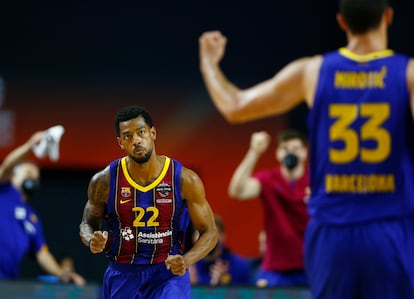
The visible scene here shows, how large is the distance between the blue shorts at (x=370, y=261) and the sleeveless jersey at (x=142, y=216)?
2.26 meters

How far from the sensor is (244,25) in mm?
13016

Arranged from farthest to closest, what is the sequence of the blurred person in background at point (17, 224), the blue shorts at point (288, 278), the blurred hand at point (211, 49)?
the blurred person in background at point (17, 224) → the blue shorts at point (288, 278) → the blurred hand at point (211, 49)

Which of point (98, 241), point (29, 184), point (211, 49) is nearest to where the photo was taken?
A: point (211, 49)

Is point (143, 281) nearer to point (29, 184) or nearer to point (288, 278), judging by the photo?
point (288, 278)

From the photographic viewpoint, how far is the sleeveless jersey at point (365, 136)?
3.63 meters

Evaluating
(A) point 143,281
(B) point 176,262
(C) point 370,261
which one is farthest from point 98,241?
(C) point 370,261

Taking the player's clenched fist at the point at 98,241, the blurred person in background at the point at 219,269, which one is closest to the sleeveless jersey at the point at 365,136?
the player's clenched fist at the point at 98,241

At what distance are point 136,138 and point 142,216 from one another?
1.62ft

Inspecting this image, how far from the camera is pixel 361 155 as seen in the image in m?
3.66

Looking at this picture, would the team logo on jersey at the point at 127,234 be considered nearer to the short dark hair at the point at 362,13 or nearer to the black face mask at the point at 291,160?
the short dark hair at the point at 362,13

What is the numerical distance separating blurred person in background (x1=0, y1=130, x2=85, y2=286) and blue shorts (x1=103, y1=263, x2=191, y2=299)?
3.02 metres

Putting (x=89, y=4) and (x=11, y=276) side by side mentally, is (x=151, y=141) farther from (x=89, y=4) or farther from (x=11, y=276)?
(x=89, y=4)

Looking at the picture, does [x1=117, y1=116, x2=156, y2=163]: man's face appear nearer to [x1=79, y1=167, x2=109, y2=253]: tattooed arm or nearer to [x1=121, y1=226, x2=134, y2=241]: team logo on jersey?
[x1=79, y1=167, x2=109, y2=253]: tattooed arm

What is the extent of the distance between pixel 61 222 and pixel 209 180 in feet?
7.18
